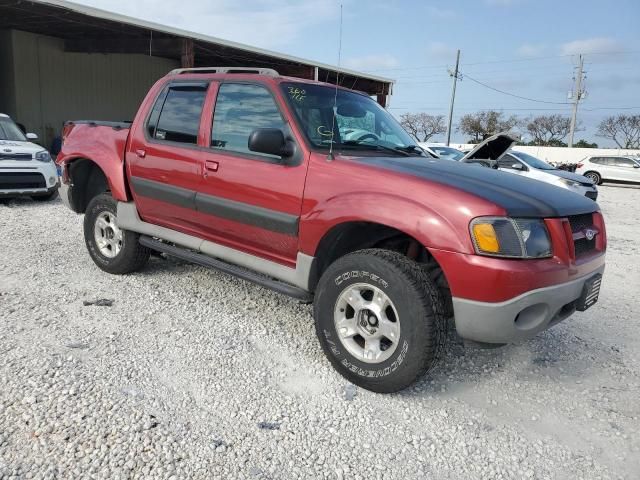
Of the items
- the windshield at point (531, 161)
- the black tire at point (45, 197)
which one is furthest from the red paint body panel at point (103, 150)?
the windshield at point (531, 161)

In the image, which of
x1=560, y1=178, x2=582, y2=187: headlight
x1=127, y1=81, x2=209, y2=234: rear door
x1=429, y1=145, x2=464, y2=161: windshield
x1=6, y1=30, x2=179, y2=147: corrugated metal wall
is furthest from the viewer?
x1=6, y1=30, x2=179, y2=147: corrugated metal wall

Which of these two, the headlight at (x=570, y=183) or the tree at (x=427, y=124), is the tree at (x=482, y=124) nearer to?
the tree at (x=427, y=124)

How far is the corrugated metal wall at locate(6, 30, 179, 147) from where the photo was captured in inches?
701

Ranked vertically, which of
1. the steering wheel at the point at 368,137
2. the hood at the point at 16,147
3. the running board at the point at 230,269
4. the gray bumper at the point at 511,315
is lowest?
the running board at the point at 230,269

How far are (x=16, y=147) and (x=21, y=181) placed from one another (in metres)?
0.60

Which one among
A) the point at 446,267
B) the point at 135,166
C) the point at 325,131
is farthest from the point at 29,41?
the point at 446,267

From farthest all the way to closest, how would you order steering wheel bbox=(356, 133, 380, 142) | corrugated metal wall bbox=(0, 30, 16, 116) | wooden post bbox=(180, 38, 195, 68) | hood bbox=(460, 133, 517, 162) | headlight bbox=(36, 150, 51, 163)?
corrugated metal wall bbox=(0, 30, 16, 116), wooden post bbox=(180, 38, 195, 68), headlight bbox=(36, 150, 51, 163), hood bbox=(460, 133, 517, 162), steering wheel bbox=(356, 133, 380, 142)

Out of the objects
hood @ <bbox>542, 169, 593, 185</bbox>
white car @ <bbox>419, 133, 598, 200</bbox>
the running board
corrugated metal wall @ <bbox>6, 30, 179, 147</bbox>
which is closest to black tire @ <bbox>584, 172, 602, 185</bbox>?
white car @ <bbox>419, 133, 598, 200</bbox>

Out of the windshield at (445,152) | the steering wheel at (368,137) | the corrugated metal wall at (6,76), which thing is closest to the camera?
the steering wheel at (368,137)

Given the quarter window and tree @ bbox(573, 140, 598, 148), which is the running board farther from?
tree @ bbox(573, 140, 598, 148)

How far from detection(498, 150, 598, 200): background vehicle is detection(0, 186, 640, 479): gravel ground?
8372 mm

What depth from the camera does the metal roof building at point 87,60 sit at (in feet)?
47.2

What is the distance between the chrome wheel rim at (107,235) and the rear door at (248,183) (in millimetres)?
1291

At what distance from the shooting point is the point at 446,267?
271 cm
